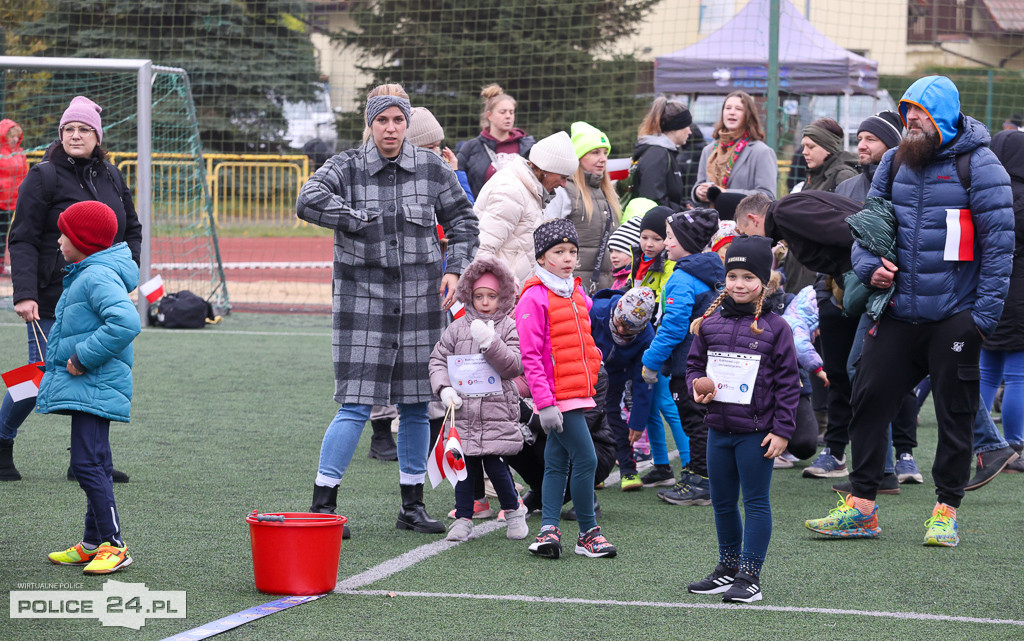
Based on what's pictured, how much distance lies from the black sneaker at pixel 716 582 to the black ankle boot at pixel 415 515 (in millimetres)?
1369

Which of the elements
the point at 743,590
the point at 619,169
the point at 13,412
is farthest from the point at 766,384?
the point at 619,169

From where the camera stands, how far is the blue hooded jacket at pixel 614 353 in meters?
6.27

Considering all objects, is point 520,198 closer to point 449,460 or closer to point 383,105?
point 383,105

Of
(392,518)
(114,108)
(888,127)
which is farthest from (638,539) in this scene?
(114,108)

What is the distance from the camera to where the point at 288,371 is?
10484mm

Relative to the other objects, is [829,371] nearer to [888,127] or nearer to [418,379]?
[888,127]

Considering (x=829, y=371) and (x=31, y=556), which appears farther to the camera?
(x=829, y=371)

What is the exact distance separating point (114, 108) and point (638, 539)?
39.8ft

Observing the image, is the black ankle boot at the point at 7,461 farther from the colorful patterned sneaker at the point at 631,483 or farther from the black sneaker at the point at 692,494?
the black sneaker at the point at 692,494

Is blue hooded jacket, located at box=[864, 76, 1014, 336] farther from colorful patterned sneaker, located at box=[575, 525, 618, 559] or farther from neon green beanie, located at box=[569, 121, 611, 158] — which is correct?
neon green beanie, located at box=[569, 121, 611, 158]

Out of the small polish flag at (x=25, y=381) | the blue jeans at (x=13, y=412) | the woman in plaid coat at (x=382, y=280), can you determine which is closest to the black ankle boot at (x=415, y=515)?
the woman in plaid coat at (x=382, y=280)

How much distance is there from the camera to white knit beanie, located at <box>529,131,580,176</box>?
20.0 ft

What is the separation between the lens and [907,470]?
675 centimetres

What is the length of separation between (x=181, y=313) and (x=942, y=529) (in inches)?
374
